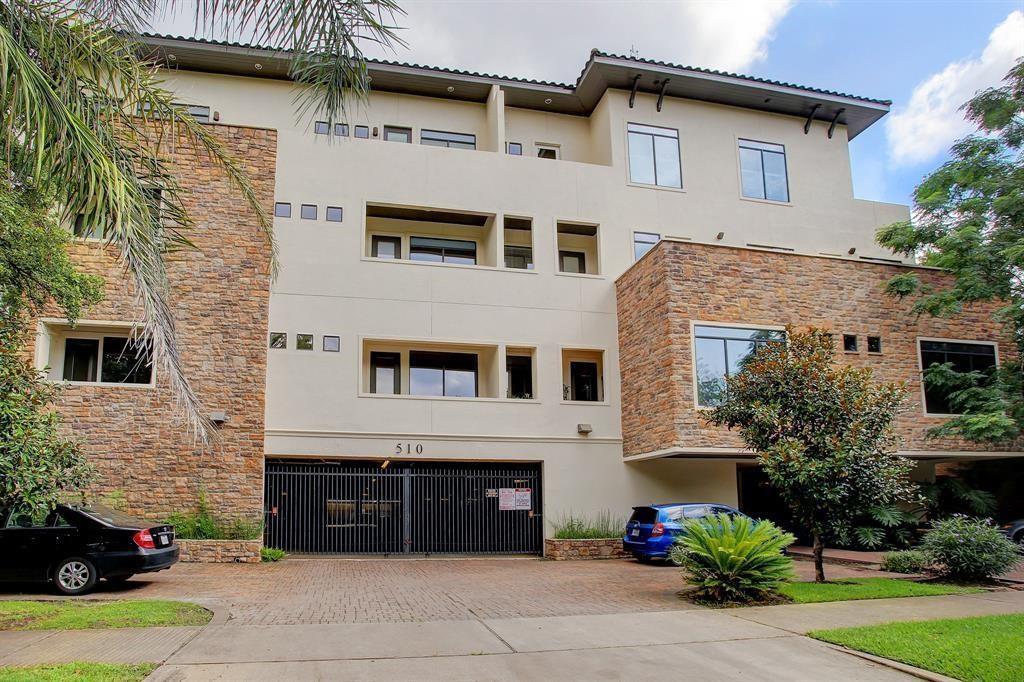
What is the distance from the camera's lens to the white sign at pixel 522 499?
2058 centimetres

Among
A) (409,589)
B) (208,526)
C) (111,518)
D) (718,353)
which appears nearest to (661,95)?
(718,353)

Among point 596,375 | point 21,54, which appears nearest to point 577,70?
point 596,375

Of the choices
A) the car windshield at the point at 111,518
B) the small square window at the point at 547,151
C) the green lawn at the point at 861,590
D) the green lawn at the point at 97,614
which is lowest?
the green lawn at the point at 861,590

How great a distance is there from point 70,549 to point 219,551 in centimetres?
528

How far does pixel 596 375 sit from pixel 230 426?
9.82m

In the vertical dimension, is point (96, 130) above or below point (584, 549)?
above

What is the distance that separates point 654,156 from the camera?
23.7m

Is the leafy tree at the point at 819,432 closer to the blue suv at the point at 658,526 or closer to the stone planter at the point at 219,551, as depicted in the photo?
the blue suv at the point at 658,526

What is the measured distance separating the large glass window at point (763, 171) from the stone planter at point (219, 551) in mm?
16771

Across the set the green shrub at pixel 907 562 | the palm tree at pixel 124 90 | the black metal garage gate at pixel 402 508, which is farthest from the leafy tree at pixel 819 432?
the palm tree at pixel 124 90

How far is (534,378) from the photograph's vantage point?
2134 centimetres

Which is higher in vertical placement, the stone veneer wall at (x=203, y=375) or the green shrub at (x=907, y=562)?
the stone veneer wall at (x=203, y=375)

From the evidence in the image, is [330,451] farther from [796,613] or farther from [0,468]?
[796,613]

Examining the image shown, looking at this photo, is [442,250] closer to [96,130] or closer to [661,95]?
[661,95]
